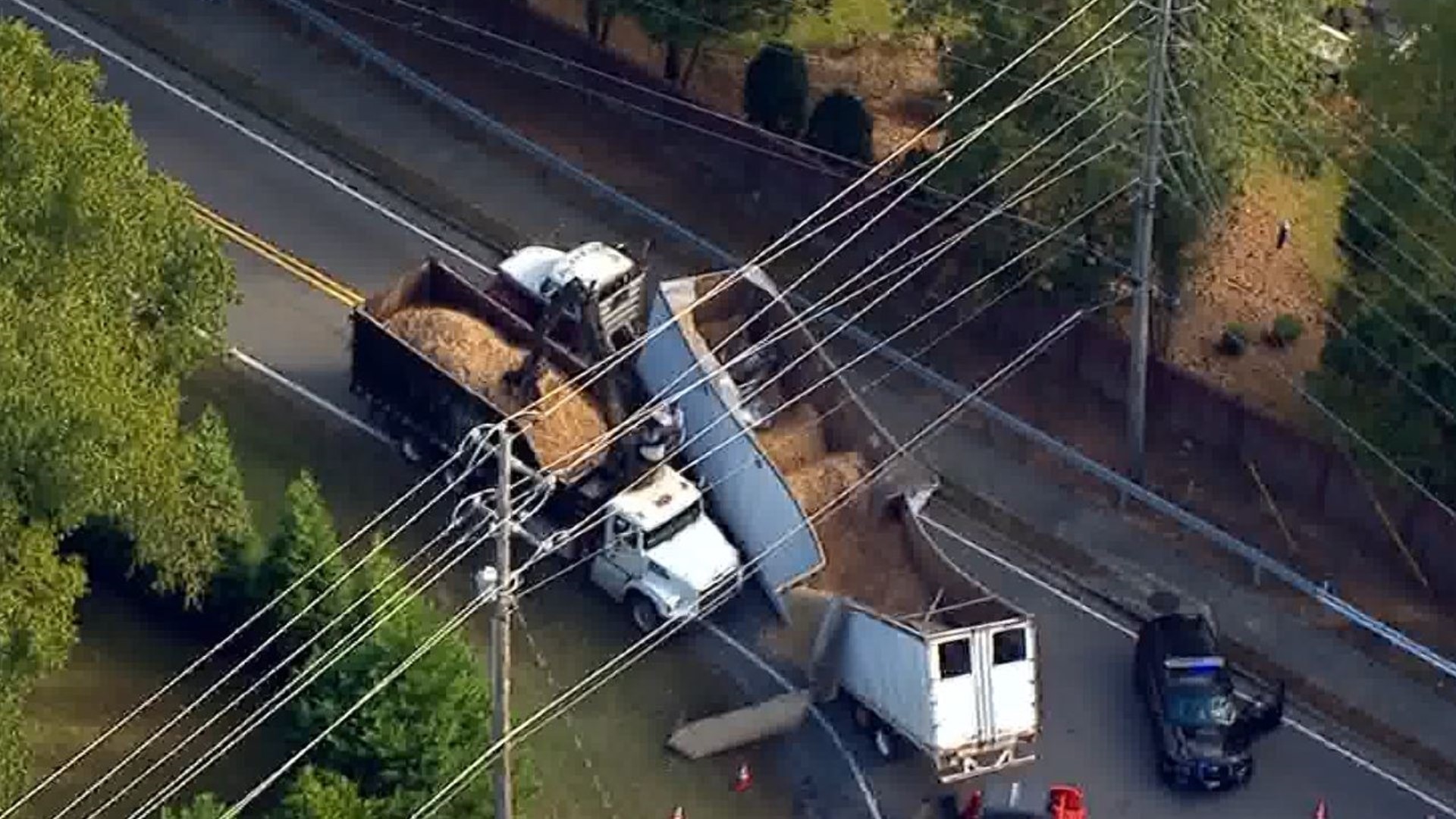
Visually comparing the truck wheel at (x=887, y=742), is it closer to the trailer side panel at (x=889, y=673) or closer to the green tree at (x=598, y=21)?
the trailer side panel at (x=889, y=673)

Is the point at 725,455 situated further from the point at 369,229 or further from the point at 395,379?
the point at 369,229

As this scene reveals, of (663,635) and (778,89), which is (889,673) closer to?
(663,635)

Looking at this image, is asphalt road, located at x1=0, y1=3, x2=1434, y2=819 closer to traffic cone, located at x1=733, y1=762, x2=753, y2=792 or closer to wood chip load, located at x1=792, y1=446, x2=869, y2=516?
traffic cone, located at x1=733, y1=762, x2=753, y2=792

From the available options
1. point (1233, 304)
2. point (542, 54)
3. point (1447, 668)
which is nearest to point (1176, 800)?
point (1447, 668)

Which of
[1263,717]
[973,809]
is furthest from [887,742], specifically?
[1263,717]

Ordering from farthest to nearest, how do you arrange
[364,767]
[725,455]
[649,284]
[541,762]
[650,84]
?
[650,84] → [649,284] → [725,455] → [541,762] → [364,767]

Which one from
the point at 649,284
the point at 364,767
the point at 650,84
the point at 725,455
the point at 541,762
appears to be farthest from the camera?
the point at 650,84
